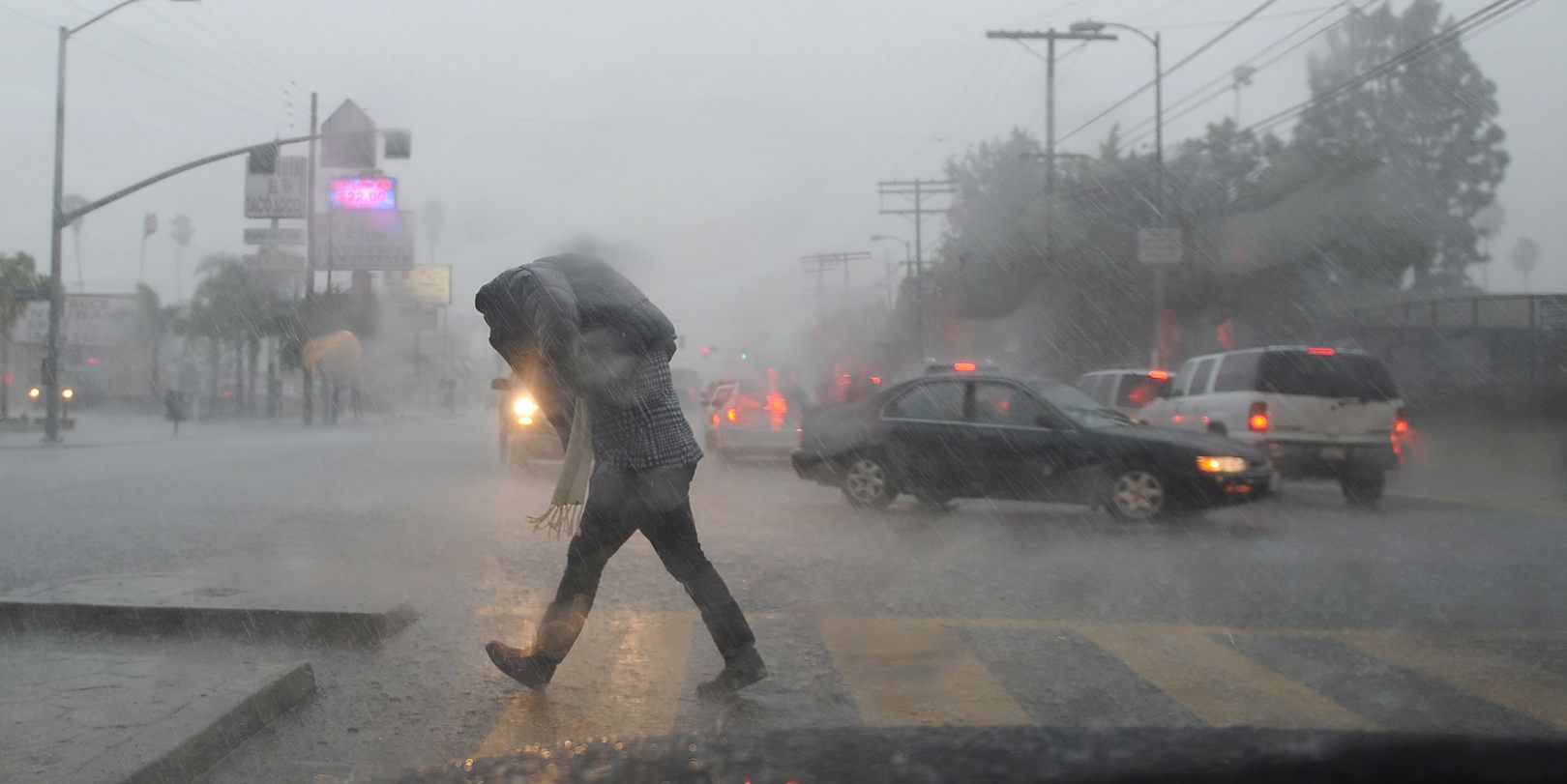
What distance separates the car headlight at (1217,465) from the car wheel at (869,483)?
276 centimetres

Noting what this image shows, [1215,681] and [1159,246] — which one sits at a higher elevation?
[1159,246]

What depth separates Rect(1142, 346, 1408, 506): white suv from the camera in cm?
1333

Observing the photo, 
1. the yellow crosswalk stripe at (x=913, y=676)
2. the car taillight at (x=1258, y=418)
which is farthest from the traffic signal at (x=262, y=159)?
the yellow crosswalk stripe at (x=913, y=676)

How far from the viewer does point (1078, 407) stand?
11.4 meters

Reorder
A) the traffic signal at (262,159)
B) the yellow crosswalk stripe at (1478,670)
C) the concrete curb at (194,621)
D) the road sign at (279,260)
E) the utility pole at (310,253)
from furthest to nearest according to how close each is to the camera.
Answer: the road sign at (279,260)
the utility pole at (310,253)
the traffic signal at (262,159)
the concrete curb at (194,621)
the yellow crosswalk stripe at (1478,670)

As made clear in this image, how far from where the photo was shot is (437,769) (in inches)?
80.7

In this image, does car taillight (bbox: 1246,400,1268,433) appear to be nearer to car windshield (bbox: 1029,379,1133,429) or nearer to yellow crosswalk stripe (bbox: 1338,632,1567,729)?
car windshield (bbox: 1029,379,1133,429)

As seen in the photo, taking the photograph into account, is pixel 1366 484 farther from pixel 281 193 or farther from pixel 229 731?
pixel 281 193

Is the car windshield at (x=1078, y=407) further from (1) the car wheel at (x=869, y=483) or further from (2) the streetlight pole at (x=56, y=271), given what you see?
(2) the streetlight pole at (x=56, y=271)

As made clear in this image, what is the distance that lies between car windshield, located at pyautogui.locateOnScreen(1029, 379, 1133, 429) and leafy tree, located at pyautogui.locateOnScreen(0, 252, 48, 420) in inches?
1329

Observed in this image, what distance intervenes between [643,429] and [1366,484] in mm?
11266

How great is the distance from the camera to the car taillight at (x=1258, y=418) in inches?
532

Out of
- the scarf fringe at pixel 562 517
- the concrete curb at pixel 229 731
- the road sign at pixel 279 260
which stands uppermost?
the road sign at pixel 279 260

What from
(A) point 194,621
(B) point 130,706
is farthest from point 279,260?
(B) point 130,706
